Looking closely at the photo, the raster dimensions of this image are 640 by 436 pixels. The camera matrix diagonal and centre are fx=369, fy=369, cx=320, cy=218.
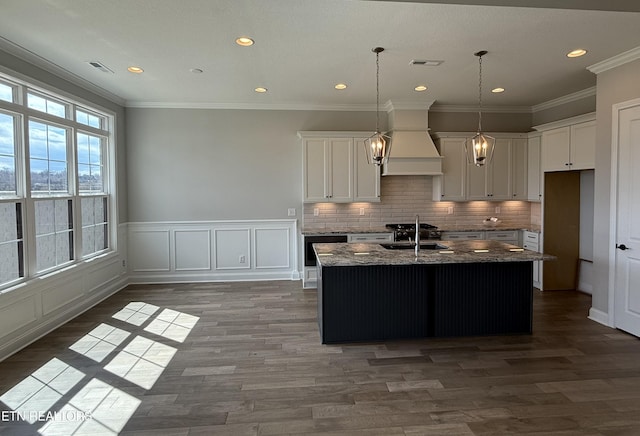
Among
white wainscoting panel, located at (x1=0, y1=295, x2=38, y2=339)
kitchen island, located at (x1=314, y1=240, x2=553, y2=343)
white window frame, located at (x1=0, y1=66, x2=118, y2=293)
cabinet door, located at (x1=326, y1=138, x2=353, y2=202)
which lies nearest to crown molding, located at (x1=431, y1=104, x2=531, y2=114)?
cabinet door, located at (x1=326, y1=138, x2=353, y2=202)

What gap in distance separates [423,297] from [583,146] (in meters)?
3.24

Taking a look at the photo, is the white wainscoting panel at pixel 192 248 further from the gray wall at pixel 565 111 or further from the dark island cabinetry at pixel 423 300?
the gray wall at pixel 565 111

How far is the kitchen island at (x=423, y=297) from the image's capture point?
3.60 metres

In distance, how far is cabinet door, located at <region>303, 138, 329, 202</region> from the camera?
586cm

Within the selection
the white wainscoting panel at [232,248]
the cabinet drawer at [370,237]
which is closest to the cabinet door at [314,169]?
the cabinet drawer at [370,237]

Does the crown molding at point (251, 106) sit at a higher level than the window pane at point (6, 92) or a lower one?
higher

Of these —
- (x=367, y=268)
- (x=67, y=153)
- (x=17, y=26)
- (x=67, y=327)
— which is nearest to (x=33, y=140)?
(x=67, y=153)

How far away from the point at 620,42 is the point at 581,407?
3.31 metres

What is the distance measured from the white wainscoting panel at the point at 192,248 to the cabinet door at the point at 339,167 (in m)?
2.20

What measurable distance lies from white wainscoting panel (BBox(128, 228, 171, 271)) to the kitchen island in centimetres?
348

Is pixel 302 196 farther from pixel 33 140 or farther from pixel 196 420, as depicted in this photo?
pixel 196 420

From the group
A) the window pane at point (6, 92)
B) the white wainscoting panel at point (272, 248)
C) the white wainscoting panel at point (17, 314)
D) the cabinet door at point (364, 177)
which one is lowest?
the white wainscoting panel at point (17, 314)

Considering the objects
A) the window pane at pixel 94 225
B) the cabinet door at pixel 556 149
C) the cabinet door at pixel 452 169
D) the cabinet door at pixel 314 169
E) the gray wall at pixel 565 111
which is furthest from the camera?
the cabinet door at pixel 452 169

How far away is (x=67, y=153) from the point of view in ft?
14.9
